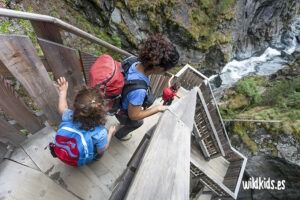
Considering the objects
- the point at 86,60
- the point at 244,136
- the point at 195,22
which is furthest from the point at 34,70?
the point at 195,22

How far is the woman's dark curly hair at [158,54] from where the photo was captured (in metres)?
1.89

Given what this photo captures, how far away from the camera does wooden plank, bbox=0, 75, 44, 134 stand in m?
1.71

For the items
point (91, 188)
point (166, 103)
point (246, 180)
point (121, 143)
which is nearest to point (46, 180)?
point (91, 188)

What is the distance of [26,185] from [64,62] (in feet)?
4.45

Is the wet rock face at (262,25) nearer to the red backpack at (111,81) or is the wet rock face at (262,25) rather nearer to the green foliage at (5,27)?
the green foliage at (5,27)

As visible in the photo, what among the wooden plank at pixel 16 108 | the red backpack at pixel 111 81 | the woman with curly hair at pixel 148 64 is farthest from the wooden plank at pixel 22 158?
the woman with curly hair at pixel 148 64

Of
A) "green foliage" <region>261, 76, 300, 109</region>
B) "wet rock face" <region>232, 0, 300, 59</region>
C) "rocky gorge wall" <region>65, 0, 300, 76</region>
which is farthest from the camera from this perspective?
"wet rock face" <region>232, 0, 300, 59</region>

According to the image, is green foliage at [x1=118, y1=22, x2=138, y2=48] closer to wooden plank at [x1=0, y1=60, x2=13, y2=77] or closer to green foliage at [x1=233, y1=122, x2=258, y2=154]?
green foliage at [x1=233, y1=122, x2=258, y2=154]

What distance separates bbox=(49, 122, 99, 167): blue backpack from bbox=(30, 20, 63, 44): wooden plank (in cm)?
89

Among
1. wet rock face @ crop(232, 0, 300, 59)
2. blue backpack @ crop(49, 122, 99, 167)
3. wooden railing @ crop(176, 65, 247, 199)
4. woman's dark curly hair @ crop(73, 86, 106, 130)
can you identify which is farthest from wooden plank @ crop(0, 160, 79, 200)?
wet rock face @ crop(232, 0, 300, 59)

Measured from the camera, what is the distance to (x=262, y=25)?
48.9 ft

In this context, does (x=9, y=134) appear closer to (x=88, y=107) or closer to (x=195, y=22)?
(x=88, y=107)

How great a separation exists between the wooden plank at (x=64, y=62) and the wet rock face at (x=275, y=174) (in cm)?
587

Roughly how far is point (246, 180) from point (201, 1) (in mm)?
8272
